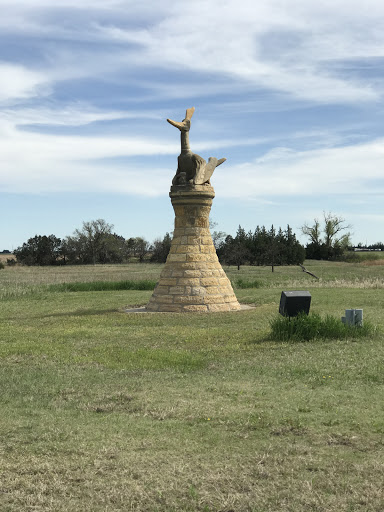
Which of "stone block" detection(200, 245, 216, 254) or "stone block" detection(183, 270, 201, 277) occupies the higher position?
"stone block" detection(200, 245, 216, 254)

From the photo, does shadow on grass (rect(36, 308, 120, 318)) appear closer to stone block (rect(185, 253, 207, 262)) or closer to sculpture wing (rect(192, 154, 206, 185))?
stone block (rect(185, 253, 207, 262))

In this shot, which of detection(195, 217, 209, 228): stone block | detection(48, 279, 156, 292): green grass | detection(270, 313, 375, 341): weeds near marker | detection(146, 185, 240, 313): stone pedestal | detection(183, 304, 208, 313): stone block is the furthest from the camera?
detection(48, 279, 156, 292): green grass

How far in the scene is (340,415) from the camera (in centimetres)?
689

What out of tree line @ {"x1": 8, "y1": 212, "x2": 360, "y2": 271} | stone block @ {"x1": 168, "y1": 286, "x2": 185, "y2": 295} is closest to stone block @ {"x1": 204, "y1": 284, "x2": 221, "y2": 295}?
stone block @ {"x1": 168, "y1": 286, "x2": 185, "y2": 295}

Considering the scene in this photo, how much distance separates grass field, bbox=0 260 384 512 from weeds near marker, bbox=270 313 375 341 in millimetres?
285

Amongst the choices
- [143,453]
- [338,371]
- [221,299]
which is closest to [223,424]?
[143,453]

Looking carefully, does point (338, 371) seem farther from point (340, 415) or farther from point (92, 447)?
point (92, 447)

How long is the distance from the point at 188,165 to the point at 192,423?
473 inches

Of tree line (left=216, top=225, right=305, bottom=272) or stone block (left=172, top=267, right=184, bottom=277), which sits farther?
tree line (left=216, top=225, right=305, bottom=272)

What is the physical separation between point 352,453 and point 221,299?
39.4ft

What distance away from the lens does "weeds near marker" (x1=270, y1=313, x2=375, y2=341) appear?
12.3 m

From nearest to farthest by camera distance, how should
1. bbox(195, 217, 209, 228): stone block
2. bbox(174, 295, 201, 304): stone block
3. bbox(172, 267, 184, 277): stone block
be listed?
bbox(174, 295, 201, 304): stone block → bbox(172, 267, 184, 277): stone block → bbox(195, 217, 209, 228): stone block

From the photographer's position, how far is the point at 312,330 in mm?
12320

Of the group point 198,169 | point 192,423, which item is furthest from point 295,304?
point 192,423
